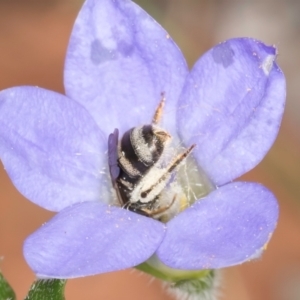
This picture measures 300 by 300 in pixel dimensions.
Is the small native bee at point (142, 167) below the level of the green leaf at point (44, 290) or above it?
above

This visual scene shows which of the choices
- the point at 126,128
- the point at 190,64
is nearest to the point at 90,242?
the point at 126,128

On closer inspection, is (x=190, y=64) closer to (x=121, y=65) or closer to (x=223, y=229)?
(x=121, y=65)

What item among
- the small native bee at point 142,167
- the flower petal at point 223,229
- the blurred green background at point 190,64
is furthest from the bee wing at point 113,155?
the blurred green background at point 190,64

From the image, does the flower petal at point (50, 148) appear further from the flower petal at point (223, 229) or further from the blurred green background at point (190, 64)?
the blurred green background at point (190, 64)

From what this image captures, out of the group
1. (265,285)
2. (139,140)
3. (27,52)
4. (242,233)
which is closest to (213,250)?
(242,233)

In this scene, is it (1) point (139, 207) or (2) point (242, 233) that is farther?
(1) point (139, 207)

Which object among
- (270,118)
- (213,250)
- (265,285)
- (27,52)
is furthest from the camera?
(27,52)

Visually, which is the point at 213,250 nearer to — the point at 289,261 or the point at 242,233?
the point at 242,233
